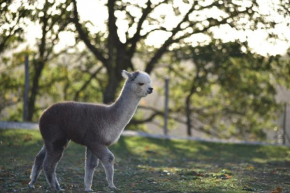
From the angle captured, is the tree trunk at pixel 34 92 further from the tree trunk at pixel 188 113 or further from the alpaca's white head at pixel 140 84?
the alpaca's white head at pixel 140 84

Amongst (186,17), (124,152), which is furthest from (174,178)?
(186,17)

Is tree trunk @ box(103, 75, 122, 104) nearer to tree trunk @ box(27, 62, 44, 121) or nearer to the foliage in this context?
the foliage

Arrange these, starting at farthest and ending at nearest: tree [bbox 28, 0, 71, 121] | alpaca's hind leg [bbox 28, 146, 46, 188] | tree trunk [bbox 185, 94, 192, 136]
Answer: tree trunk [bbox 185, 94, 192, 136] < tree [bbox 28, 0, 71, 121] < alpaca's hind leg [bbox 28, 146, 46, 188]

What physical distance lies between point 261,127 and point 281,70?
179 inches

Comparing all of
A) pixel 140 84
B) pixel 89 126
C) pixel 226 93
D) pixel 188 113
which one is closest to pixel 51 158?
pixel 89 126

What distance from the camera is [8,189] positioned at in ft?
30.9

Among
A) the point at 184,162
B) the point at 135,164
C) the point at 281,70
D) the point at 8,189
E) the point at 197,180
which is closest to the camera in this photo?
the point at 8,189

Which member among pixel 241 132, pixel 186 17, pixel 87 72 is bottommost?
pixel 241 132

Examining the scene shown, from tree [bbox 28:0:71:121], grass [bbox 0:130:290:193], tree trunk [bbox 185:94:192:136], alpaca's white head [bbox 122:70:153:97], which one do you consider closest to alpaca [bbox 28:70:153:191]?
alpaca's white head [bbox 122:70:153:97]

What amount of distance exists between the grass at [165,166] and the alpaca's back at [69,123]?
103cm

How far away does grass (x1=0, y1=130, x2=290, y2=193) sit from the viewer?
10.2 meters

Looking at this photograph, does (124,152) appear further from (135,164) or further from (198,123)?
(198,123)

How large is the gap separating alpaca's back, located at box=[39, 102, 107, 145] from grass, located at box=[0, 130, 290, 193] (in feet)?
3.37

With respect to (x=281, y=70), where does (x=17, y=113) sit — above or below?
below
